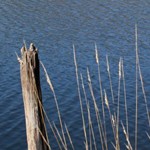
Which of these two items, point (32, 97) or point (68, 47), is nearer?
point (32, 97)

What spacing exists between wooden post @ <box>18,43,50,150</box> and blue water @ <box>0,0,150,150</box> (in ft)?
22.2

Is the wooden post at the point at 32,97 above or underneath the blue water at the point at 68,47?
underneath

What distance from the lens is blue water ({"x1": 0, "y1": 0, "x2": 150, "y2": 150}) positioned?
13.8m

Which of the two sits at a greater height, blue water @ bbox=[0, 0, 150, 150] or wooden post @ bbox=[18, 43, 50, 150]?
blue water @ bbox=[0, 0, 150, 150]

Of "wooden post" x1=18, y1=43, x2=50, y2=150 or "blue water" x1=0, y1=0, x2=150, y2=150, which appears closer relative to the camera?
"wooden post" x1=18, y1=43, x2=50, y2=150

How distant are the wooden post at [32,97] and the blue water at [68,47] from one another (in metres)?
6.77

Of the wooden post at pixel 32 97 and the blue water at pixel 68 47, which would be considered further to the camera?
the blue water at pixel 68 47

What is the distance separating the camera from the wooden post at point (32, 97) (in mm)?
4031

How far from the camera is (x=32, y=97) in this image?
4.11 meters

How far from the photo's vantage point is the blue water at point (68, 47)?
13.8 m

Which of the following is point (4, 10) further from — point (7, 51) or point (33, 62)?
point (33, 62)

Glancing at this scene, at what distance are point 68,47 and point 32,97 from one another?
1726 centimetres

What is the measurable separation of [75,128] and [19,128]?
6.03 feet

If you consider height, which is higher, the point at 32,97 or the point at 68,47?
the point at 68,47
